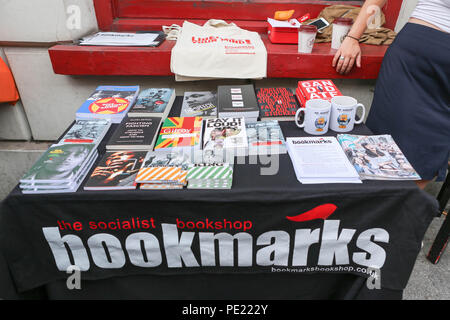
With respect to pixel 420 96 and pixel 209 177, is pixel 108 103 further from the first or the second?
pixel 420 96

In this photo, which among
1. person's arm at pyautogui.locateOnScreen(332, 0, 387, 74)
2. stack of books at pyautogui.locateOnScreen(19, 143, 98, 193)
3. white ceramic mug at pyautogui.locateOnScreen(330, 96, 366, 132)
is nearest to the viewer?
stack of books at pyautogui.locateOnScreen(19, 143, 98, 193)

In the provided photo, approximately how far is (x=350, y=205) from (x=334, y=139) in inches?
10.8

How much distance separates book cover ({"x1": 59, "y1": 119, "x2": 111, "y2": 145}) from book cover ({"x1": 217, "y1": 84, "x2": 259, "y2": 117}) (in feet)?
1.48

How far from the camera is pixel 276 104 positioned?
1312 millimetres

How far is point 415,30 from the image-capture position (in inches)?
49.1

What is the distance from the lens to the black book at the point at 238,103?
1197 millimetres

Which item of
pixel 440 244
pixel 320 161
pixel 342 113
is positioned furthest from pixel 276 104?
pixel 440 244

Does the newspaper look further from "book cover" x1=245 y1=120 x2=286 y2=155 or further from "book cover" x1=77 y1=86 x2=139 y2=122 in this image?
"book cover" x1=77 y1=86 x2=139 y2=122

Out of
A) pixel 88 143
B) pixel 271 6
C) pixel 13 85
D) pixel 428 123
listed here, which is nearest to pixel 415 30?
pixel 428 123

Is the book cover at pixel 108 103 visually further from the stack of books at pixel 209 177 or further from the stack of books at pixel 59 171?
the stack of books at pixel 209 177

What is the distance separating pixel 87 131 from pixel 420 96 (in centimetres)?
135

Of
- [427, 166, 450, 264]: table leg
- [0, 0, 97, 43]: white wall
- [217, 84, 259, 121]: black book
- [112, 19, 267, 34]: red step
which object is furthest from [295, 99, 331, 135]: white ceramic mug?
[0, 0, 97, 43]: white wall

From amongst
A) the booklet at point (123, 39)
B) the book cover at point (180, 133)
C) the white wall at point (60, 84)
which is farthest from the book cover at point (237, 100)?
the booklet at point (123, 39)

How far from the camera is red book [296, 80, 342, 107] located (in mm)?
1229
